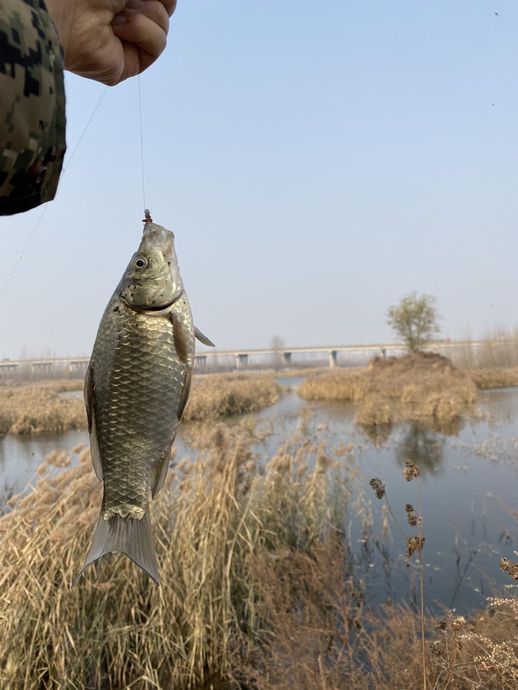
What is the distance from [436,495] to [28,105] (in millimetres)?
9560

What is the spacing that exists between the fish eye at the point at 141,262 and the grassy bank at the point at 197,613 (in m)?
2.27

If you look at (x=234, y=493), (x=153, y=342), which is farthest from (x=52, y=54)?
(x=234, y=493)

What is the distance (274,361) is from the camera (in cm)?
8288

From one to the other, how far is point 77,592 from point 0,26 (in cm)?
406

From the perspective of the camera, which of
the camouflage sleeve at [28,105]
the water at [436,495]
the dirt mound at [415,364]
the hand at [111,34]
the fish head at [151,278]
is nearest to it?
the camouflage sleeve at [28,105]

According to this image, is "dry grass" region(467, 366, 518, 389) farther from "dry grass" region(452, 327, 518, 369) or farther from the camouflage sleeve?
the camouflage sleeve

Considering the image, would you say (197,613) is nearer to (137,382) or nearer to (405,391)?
(137,382)

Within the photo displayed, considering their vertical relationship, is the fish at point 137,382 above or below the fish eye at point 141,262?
below

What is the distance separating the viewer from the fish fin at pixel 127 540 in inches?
56.1

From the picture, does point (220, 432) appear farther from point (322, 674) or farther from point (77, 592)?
point (322, 674)

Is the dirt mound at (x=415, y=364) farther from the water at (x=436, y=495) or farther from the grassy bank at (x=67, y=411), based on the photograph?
the water at (x=436, y=495)

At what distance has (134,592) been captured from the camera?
14.5 feet

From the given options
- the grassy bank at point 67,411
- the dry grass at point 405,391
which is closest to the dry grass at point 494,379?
the dry grass at point 405,391

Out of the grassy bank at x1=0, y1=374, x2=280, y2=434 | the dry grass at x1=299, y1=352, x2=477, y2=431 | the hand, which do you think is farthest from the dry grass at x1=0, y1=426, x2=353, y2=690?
the grassy bank at x1=0, y1=374, x2=280, y2=434
